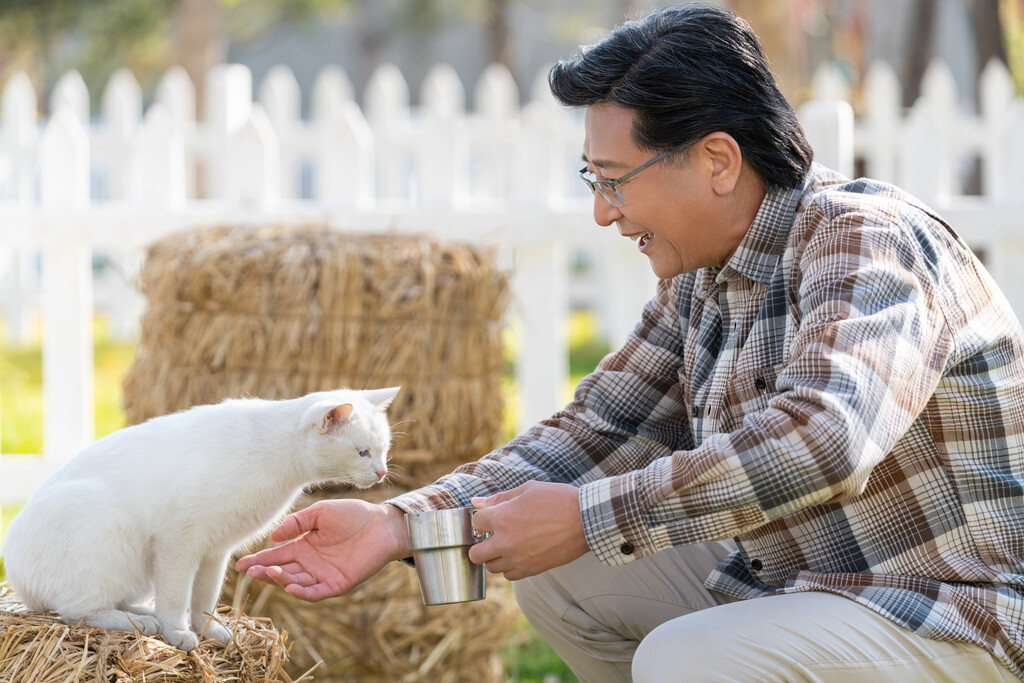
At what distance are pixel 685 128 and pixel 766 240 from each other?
284mm

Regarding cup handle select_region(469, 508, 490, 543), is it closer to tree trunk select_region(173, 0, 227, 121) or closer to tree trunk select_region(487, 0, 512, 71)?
tree trunk select_region(173, 0, 227, 121)

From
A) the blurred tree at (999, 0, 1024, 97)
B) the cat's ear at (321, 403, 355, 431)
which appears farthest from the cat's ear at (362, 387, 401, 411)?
the blurred tree at (999, 0, 1024, 97)

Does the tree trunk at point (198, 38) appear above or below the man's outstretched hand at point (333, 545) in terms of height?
above

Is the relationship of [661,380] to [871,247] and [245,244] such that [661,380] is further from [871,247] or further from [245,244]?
[245,244]

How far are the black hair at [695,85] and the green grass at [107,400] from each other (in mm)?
1358

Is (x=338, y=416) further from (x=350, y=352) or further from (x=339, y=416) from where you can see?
(x=350, y=352)

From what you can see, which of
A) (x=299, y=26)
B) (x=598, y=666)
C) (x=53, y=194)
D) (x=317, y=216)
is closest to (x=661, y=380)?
(x=598, y=666)

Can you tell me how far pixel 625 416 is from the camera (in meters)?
2.47

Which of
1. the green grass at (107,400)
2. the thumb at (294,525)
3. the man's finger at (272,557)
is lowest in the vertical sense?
the green grass at (107,400)

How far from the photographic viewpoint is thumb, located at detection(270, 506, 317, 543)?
6.75 feet

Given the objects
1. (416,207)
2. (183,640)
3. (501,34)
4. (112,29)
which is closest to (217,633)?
(183,640)

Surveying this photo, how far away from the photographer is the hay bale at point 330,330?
117 inches

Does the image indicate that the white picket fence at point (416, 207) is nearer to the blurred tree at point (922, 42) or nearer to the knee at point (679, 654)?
the knee at point (679, 654)

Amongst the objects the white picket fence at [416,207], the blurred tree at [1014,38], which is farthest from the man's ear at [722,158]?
the blurred tree at [1014,38]
